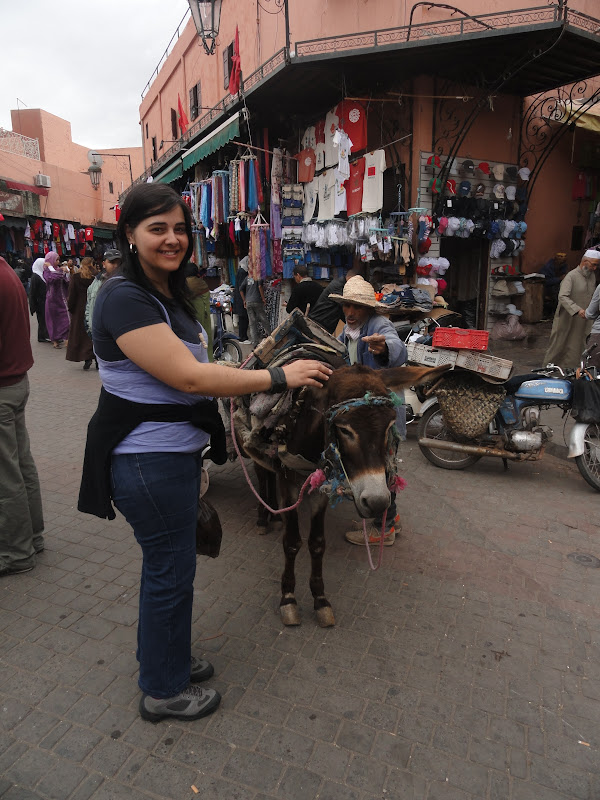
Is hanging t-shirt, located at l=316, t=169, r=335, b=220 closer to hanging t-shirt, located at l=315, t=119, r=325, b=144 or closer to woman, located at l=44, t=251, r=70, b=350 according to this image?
hanging t-shirt, located at l=315, t=119, r=325, b=144

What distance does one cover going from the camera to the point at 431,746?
2.24m

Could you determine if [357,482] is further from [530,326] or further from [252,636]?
[530,326]

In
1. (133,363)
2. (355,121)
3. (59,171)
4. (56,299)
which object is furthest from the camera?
(59,171)

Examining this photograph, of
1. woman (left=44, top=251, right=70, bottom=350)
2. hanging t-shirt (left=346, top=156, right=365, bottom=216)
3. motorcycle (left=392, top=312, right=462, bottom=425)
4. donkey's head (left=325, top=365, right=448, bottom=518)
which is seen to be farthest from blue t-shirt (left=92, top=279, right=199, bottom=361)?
woman (left=44, top=251, right=70, bottom=350)

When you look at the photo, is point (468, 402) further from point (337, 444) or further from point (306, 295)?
point (306, 295)

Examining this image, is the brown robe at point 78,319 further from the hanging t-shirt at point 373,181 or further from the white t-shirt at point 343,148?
the hanging t-shirt at point 373,181

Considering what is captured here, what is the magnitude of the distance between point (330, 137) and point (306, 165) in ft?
3.19

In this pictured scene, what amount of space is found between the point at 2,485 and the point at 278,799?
250 centimetres

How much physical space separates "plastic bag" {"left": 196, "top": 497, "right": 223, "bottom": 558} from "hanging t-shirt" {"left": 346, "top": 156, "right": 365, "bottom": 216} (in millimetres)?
7685

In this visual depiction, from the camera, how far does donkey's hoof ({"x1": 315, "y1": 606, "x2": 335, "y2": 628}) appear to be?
3014 mm

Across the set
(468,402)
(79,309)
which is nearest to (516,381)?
(468,402)

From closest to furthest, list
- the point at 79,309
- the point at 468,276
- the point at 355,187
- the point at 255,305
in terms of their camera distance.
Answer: the point at 355,187 < the point at 79,309 < the point at 468,276 < the point at 255,305

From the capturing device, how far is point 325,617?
3.02 meters

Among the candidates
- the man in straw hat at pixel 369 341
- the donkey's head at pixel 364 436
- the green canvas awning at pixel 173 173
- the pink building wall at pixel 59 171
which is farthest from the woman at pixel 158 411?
the pink building wall at pixel 59 171
